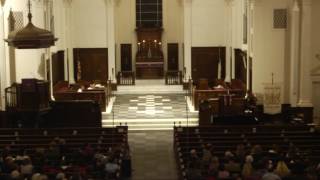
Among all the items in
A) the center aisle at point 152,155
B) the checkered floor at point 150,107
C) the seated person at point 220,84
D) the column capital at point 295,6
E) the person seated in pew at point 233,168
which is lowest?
the center aisle at point 152,155

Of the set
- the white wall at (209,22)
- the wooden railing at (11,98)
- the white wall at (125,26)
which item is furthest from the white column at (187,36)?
the wooden railing at (11,98)

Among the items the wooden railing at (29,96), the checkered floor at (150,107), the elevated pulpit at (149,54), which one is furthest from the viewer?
the elevated pulpit at (149,54)

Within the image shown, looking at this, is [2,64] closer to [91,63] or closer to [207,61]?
[91,63]

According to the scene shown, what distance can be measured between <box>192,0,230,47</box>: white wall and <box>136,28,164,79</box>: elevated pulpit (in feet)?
9.90

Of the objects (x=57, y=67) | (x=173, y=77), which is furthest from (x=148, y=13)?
(x=57, y=67)

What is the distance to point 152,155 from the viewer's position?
74.6ft

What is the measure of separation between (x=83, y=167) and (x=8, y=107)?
809cm

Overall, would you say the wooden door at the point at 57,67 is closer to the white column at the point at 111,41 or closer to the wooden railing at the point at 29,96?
the white column at the point at 111,41

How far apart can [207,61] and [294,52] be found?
10610 millimetres

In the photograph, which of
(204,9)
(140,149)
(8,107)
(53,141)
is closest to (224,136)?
(140,149)

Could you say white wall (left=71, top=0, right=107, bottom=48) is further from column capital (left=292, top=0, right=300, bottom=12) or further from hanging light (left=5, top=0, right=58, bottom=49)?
hanging light (left=5, top=0, right=58, bottom=49)

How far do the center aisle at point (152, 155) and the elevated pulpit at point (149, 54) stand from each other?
1148 centimetres

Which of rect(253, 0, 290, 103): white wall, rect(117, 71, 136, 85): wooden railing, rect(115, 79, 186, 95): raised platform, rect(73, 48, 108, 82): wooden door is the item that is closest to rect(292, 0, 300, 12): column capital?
rect(253, 0, 290, 103): white wall

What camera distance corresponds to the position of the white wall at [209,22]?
36.6 meters
